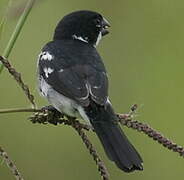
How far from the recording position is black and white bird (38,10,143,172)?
311 cm

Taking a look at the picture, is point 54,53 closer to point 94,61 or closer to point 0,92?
point 94,61

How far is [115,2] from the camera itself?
6.05 m

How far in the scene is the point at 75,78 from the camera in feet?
11.5

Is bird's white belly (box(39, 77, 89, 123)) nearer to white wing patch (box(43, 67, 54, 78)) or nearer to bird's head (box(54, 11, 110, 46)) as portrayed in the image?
white wing patch (box(43, 67, 54, 78))

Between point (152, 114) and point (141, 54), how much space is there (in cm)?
59

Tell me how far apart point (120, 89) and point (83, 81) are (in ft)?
7.76

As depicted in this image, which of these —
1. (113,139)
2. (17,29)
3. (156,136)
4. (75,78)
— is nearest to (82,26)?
(75,78)

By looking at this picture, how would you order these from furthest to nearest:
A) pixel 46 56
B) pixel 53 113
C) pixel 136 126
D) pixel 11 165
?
1. pixel 46 56
2. pixel 53 113
3. pixel 136 126
4. pixel 11 165

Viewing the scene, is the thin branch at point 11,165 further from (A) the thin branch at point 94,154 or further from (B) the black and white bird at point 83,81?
(B) the black and white bird at point 83,81

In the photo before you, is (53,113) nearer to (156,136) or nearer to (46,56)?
(46,56)

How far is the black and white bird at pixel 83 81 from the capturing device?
10.2 feet

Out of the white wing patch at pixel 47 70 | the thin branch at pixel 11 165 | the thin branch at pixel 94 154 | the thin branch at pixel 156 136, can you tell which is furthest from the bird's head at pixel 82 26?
the thin branch at pixel 11 165

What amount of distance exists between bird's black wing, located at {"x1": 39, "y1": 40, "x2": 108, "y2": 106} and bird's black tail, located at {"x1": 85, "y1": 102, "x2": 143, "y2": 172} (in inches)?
1.6

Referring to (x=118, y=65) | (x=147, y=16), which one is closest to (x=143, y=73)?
(x=118, y=65)
